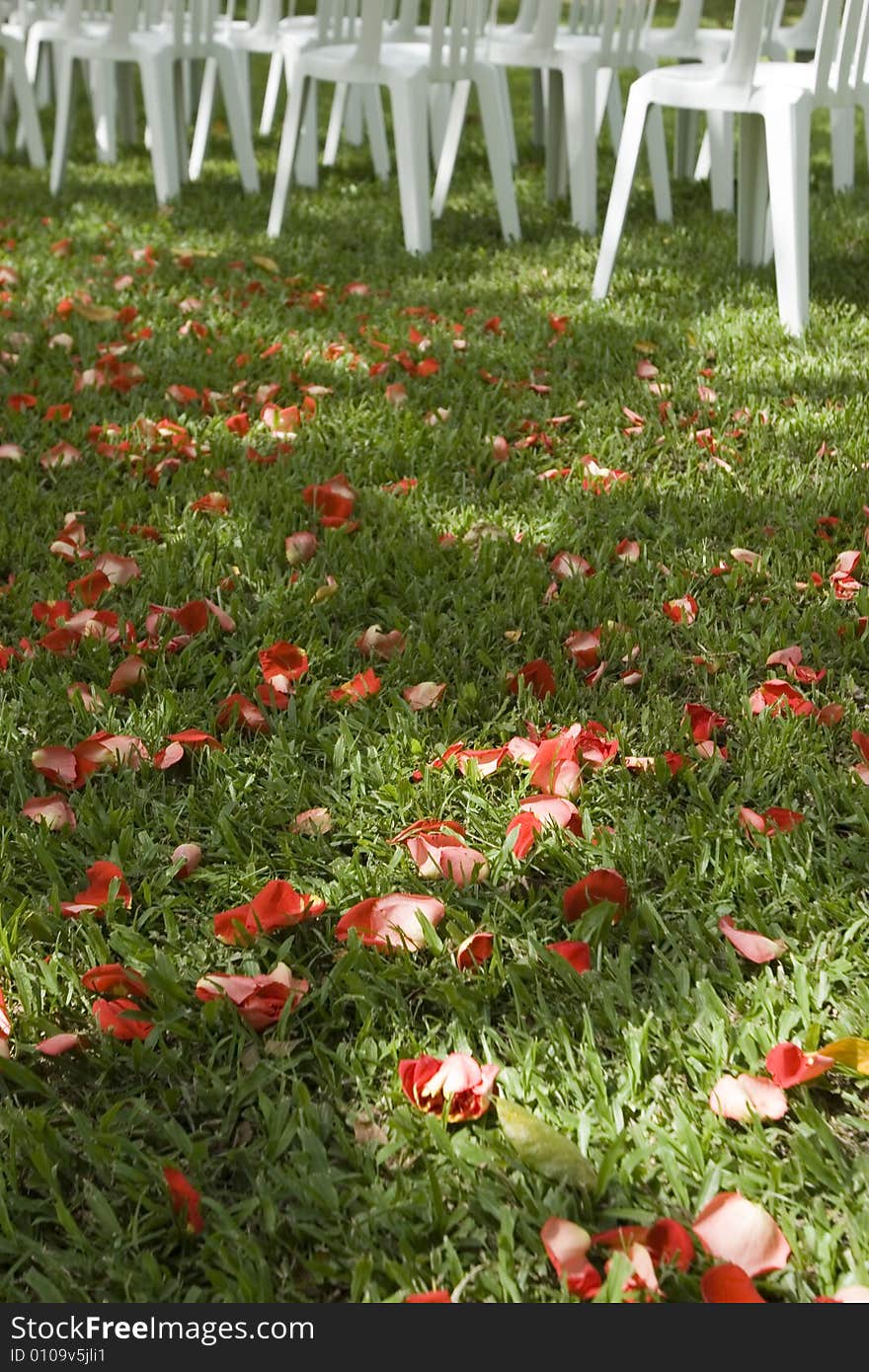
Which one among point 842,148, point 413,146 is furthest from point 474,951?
point 842,148

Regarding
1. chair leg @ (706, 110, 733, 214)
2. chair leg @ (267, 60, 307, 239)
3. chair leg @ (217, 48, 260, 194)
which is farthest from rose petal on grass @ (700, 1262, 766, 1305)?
chair leg @ (217, 48, 260, 194)

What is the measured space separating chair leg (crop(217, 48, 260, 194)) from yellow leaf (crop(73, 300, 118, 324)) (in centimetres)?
219

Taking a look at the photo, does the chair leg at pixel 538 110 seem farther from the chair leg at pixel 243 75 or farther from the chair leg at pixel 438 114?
the chair leg at pixel 243 75

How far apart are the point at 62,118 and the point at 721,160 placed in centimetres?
299

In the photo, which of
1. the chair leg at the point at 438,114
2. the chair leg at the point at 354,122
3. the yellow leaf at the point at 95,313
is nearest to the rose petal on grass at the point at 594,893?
the yellow leaf at the point at 95,313

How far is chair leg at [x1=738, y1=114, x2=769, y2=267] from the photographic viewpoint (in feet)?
14.3

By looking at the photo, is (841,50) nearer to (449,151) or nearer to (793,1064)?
(449,151)

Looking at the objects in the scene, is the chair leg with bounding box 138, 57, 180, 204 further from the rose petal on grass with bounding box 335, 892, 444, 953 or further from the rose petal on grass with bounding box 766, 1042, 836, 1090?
the rose petal on grass with bounding box 766, 1042, 836, 1090

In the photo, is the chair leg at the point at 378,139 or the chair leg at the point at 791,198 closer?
the chair leg at the point at 791,198

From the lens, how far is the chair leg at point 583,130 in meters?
5.08

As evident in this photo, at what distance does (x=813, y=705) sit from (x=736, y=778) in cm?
22

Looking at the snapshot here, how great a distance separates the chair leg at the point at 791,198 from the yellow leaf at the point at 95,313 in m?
2.11

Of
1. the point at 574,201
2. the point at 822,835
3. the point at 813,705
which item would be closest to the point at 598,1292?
the point at 822,835

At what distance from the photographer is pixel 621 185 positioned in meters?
4.34
